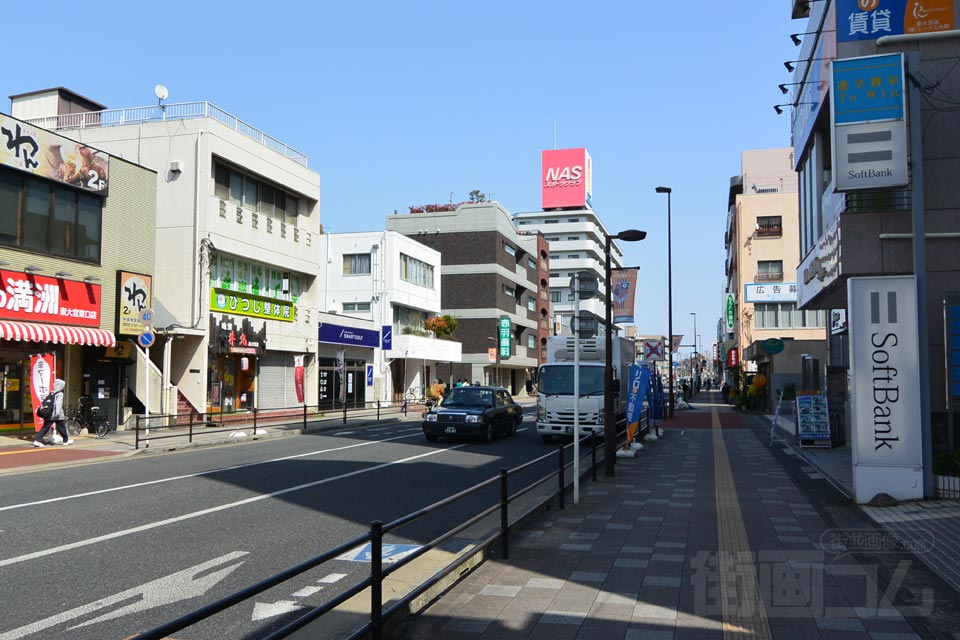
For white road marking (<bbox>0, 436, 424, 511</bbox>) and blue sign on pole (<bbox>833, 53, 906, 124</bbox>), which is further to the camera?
blue sign on pole (<bbox>833, 53, 906, 124</bbox>)

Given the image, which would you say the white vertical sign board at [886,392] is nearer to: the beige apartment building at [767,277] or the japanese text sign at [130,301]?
the japanese text sign at [130,301]

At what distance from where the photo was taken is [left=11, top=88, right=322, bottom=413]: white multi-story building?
2880 centimetres

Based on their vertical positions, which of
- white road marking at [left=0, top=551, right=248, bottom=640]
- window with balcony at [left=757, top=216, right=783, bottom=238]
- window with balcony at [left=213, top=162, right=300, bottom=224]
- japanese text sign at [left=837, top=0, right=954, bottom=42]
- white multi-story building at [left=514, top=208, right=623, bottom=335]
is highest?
white multi-story building at [left=514, top=208, right=623, bottom=335]

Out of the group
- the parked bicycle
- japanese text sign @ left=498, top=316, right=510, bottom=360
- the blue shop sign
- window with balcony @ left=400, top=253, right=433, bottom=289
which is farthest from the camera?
japanese text sign @ left=498, top=316, right=510, bottom=360

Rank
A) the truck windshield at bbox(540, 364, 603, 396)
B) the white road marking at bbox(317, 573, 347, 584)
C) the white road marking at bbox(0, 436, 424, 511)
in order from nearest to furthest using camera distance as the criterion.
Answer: the white road marking at bbox(317, 573, 347, 584) → the white road marking at bbox(0, 436, 424, 511) → the truck windshield at bbox(540, 364, 603, 396)

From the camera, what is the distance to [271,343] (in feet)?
111

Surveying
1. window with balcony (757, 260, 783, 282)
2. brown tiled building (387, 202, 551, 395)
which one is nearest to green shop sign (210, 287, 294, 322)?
brown tiled building (387, 202, 551, 395)

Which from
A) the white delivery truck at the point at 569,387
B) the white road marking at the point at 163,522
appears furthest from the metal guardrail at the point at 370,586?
the white delivery truck at the point at 569,387

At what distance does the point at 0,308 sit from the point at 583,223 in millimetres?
87328

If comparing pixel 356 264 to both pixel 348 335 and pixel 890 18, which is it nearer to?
pixel 348 335

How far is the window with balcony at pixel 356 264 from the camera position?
49.2 meters

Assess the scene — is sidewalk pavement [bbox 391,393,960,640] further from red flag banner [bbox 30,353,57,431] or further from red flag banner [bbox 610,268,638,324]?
red flag banner [bbox 30,353,57,431]

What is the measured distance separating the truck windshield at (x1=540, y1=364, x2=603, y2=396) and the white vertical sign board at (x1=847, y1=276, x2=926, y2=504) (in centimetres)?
1046

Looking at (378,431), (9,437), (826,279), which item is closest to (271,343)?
(378,431)
